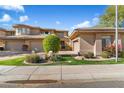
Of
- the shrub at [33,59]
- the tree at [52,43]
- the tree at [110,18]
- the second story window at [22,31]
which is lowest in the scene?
the shrub at [33,59]

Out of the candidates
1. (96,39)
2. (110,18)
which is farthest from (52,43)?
(110,18)

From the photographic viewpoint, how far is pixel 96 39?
24.9 m

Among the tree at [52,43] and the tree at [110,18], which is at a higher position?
the tree at [110,18]

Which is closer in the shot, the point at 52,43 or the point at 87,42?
the point at 52,43

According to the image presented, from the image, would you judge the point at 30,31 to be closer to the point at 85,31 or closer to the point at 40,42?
the point at 40,42

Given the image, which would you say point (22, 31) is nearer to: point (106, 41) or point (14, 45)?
point (14, 45)

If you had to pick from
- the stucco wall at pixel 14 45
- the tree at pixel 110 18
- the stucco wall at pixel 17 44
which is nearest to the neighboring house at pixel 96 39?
Result: the stucco wall at pixel 17 44

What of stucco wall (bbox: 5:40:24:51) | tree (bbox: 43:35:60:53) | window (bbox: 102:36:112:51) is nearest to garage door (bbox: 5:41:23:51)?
stucco wall (bbox: 5:40:24:51)

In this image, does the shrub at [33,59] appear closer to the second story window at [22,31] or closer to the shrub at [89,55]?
the shrub at [89,55]

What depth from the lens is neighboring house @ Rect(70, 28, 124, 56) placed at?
2468 cm

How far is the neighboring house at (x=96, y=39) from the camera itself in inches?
972

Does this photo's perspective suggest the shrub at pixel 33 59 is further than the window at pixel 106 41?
No
